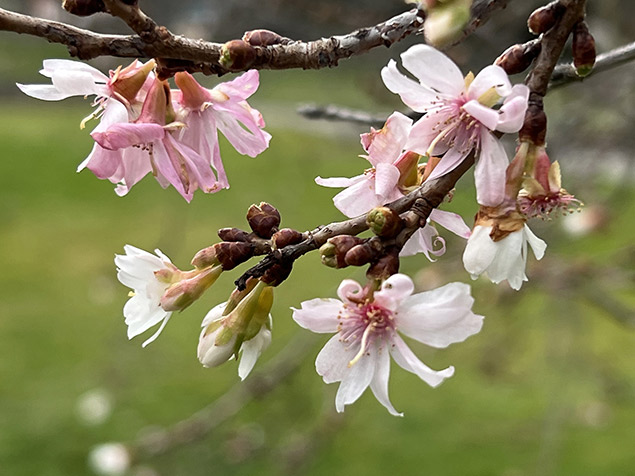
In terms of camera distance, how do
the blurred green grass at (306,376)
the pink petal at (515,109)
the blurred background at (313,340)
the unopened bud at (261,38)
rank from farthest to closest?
the blurred green grass at (306,376), the blurred background at (313,340), the unopened bud at (261,38), the pink petal at (515,109)

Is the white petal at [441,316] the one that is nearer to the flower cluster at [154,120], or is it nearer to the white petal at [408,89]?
the white petal at [408,89]

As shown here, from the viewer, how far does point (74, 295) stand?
238 inches

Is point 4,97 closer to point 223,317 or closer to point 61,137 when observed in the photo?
point 61,137

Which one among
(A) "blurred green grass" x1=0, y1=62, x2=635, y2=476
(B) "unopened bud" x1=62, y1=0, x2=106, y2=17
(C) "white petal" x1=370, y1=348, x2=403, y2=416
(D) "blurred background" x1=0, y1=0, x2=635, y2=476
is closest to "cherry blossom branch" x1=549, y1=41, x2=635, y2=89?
(C) "white petal" x1=370, y1=348, x2=403, y2=416

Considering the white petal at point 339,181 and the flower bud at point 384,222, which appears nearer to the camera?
the flower bud at point 384,222

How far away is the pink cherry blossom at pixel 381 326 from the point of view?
1.94 feet

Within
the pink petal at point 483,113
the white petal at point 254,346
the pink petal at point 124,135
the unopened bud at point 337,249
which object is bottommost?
the white petal at point 254,346

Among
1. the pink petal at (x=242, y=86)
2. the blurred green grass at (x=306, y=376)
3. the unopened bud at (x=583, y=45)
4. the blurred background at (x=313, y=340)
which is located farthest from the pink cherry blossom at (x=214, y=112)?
the blurred green grass at (x=306, y=376)

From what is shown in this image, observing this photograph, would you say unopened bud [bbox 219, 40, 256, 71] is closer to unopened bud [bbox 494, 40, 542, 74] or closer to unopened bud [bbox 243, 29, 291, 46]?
unopened bud [bbox 243, 29, 291, 46]

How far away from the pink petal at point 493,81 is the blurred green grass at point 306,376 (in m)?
1.62

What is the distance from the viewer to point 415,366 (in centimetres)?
62

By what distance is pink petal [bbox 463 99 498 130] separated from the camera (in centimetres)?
59

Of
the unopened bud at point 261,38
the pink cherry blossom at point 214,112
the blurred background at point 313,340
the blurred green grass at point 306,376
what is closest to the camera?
the unopened bud at point 261,38

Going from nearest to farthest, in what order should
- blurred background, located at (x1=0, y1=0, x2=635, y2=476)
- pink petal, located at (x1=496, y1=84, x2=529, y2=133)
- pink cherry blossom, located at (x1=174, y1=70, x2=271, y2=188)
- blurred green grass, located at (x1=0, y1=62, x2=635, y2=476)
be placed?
pink petal, located at (x1=496, y1=84, x2=529, y2=133)
pink cherry blossom, located at (x1=174, y1=70, x2=271, y2=188)
blurred background, located at (x1=0, y1=0, x2=635, y2=476)
blurred green grass, located at (x1=0, y1=62, x2=635, y2=476)
